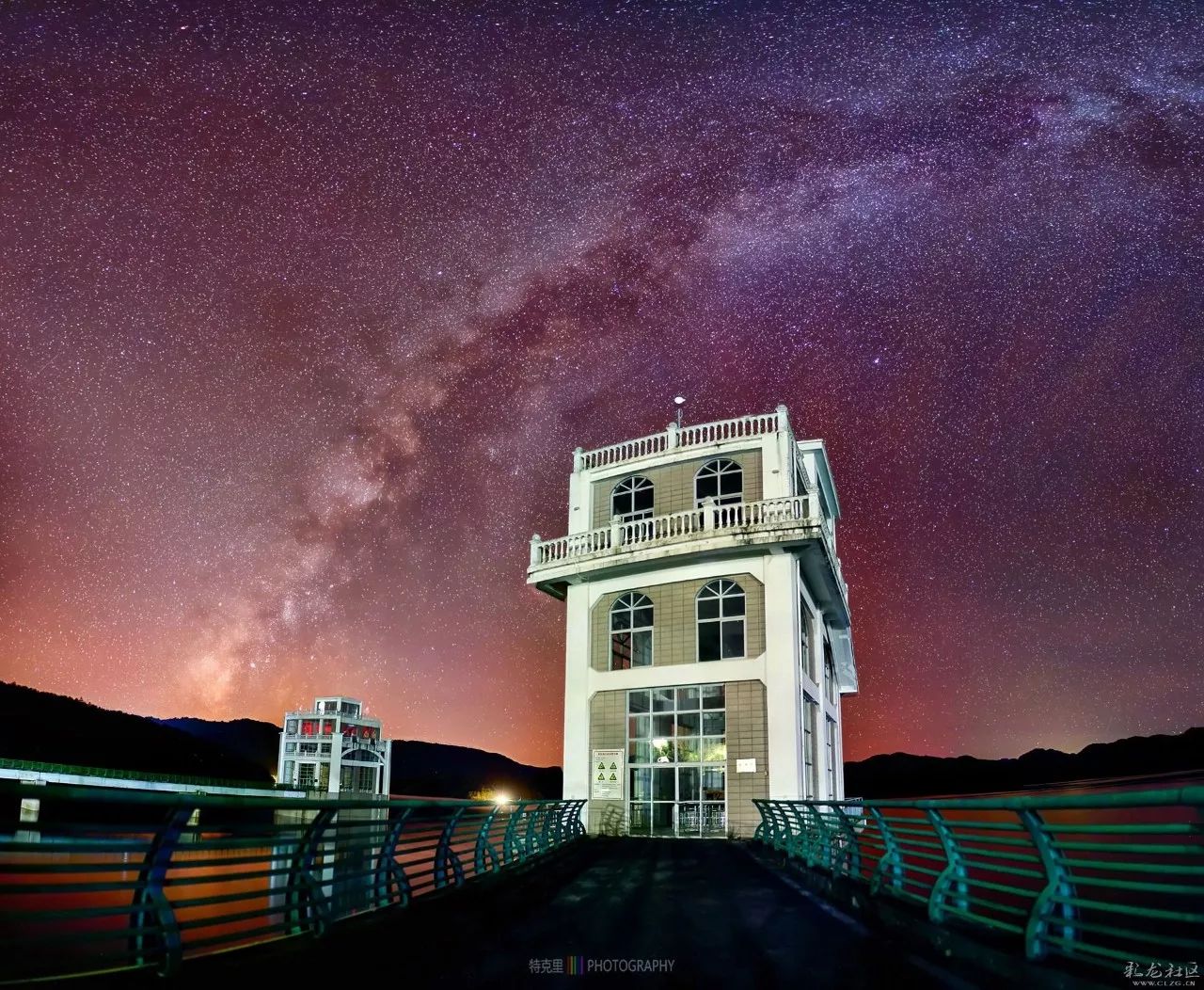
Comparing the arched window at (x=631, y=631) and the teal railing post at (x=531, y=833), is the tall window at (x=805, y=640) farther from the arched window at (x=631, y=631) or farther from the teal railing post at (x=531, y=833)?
the teal railing post at (x=531, y=833)

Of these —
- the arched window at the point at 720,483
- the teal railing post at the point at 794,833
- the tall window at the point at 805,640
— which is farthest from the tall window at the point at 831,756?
the teal railing post at the point at 794,833

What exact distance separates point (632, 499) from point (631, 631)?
4362mm

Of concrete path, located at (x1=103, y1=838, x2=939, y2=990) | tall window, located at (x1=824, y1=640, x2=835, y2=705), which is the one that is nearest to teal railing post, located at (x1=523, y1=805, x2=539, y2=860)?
concrete path, located at (x1=103, y1=838, x2=939, y2=990)

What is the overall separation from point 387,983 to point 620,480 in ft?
80.3

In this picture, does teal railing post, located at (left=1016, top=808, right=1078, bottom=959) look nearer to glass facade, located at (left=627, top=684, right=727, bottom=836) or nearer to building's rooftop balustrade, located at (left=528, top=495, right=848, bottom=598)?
building's rooftop balustrade, located at (left=528, top=495, right=848, bottom=598)

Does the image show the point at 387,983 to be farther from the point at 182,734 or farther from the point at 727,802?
the point at 182,734

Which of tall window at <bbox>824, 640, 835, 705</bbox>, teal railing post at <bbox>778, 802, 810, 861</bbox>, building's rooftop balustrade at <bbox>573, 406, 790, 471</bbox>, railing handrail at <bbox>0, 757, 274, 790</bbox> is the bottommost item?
railing handrail at <bbox>0, 757, 274, 790</bbox>

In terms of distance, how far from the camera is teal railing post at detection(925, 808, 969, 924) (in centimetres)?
827

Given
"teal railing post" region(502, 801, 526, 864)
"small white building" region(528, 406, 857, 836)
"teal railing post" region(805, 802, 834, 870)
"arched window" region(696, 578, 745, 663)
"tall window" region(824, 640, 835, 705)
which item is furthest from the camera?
"tall window" region(824, 640, 835, 705)

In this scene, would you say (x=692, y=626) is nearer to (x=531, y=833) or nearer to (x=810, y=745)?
(x=810, y=745)

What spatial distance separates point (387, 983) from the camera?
236 inches

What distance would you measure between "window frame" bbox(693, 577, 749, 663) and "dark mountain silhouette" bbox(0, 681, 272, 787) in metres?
120

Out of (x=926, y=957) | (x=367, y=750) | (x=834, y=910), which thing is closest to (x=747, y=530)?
(x=834, y=910)

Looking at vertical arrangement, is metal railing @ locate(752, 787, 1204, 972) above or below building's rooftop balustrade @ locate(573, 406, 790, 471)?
below
